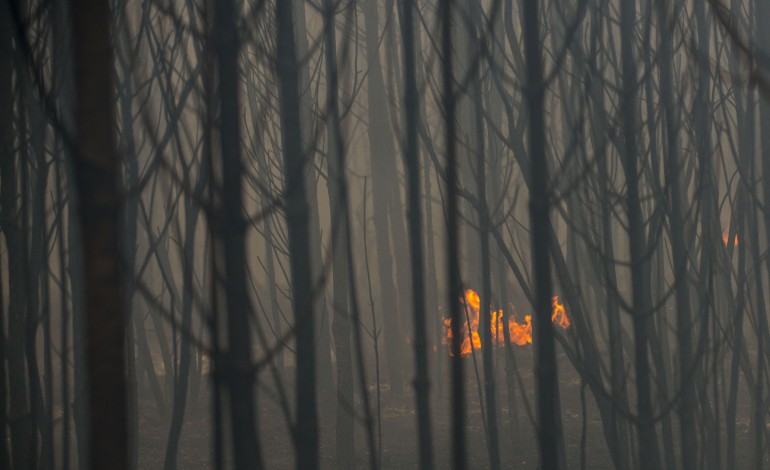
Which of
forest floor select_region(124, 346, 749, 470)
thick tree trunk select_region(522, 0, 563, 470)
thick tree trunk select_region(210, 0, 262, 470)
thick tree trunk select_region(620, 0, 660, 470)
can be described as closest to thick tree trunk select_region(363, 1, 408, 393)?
forest floor select_region(124, 346, 749, 470)

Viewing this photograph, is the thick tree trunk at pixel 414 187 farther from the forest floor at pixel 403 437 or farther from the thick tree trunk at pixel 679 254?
the forest floor at pixel 403 437

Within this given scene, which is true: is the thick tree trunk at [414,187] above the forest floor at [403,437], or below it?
above

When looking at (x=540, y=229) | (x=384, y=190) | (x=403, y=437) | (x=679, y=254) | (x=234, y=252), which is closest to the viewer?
(x=234, y=252)

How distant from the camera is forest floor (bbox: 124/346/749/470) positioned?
3490mm

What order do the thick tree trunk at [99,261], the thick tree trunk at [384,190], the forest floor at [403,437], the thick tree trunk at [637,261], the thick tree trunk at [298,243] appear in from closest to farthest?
the thick tree trunk at [99,261] < the thick tree trunk at [298,243] < the thick tree trunk at [637,261] < the forest floor at [403,437] < the thick tree trunk at [384,190]

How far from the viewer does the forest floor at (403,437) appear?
349 cm

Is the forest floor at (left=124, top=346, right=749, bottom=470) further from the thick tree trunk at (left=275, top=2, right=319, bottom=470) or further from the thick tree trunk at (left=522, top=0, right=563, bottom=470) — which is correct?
the thick tree trunk at (left=275, top=2, right=319, bottom=470)

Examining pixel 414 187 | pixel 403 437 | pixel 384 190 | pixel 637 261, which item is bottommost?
pixel 403 437

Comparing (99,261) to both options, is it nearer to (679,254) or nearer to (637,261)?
(637,261)

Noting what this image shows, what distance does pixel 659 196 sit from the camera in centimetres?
237

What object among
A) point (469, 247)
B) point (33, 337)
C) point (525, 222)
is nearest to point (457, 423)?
point (33, 337)

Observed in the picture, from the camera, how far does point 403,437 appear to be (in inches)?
156

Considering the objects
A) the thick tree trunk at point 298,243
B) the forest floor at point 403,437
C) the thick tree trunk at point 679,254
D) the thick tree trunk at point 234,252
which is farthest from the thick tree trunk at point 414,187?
the forest floor at point 403,437

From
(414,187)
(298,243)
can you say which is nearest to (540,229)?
(414,187)
